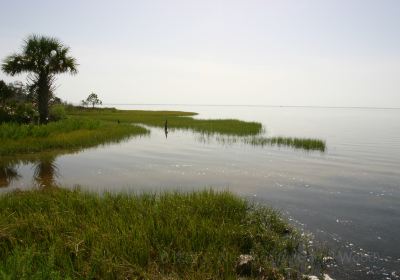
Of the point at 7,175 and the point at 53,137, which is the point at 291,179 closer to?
the point at 7,175

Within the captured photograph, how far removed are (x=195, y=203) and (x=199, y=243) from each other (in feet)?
7.91

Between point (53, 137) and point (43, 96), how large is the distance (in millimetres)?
8174

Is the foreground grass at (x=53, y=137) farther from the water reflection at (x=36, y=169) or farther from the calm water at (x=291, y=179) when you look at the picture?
the calm water at (x=291, y=179)

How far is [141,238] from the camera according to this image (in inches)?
282

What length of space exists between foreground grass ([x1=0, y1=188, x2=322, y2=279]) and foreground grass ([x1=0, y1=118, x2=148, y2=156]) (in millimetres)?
12562

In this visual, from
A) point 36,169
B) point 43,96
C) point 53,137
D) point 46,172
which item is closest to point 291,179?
point 46,172

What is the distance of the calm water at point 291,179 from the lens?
29.2ft

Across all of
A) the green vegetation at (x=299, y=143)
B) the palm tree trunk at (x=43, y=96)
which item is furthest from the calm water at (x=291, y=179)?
the palm tree trunk at (x=43, y=96)

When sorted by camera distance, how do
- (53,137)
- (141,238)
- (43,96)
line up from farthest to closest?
(43,96)
(53,137)
(141,238)

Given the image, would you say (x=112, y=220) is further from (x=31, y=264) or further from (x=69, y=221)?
(x=31, y=264)

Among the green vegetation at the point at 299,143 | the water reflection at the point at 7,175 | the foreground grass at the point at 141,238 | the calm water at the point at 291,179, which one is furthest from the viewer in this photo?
the green vegetation at the point at 299,143

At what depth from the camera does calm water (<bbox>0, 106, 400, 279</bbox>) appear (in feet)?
29.2

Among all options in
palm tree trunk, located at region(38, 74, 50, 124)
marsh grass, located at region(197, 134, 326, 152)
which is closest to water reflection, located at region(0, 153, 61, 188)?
palm tree trunk, located at region(38, 74, 50, 124)

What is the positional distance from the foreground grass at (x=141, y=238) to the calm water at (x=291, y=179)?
5.41ft
